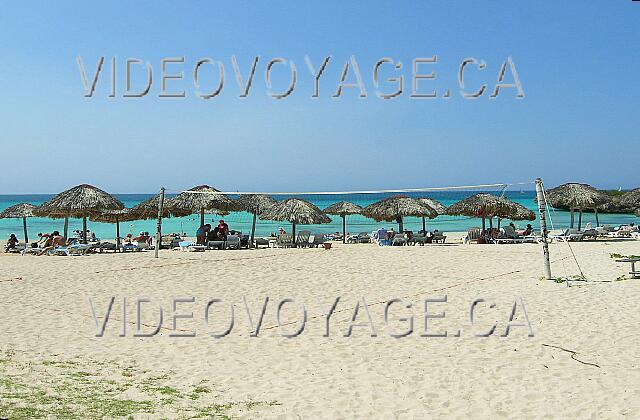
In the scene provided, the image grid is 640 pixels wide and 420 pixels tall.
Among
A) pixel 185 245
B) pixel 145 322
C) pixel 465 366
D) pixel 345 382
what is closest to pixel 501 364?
pixel 465 366

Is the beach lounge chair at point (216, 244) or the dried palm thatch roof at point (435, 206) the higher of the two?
the dried palm thatch roof at point (435, 206)

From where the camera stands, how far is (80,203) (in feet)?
A: 55.9

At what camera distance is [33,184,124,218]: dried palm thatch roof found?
55.9 ft

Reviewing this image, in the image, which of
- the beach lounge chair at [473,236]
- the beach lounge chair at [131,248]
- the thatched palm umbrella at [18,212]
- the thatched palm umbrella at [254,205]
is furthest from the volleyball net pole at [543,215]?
the thatched palm umbrella at [18,212]

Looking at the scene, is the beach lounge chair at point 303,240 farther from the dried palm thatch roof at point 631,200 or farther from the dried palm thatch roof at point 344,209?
the dried palm thatch roof at point 631,200

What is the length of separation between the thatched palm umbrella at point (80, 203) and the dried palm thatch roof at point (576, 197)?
45.6 ft

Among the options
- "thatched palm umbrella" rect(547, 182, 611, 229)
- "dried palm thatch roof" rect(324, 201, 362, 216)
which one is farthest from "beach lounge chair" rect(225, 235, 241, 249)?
"thatched palm umbrella" rect(547, 182, 611, 229)

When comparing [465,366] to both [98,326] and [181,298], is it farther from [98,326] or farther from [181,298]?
[181,298]

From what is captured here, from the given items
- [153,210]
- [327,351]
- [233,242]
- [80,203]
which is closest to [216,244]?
[233,242]

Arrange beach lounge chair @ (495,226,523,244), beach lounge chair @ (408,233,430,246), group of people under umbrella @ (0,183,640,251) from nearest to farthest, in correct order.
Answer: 1. group of people under umbrella @ (0,183,640,251)
2. beach lounge chair @ (495,226,523,244)
3. beach lounge chair @ (408,233,430,246)

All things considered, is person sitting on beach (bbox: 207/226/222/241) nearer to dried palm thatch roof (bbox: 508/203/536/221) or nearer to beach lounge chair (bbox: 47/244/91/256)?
beach lounge chair (bbox: 47/244/91/256)

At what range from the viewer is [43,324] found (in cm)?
727

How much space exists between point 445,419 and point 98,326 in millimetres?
4687

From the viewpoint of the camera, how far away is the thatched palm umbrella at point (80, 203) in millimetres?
17031
